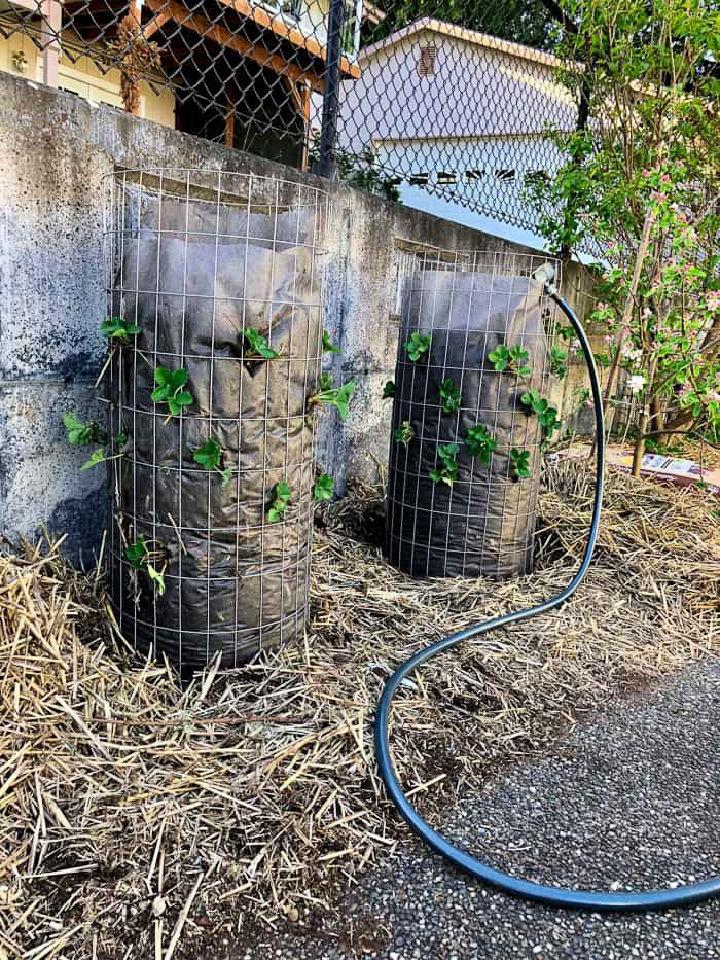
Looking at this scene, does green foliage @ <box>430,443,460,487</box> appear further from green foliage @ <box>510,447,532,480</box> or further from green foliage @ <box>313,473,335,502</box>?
green foliage @ <box>313,473,335,502</box>

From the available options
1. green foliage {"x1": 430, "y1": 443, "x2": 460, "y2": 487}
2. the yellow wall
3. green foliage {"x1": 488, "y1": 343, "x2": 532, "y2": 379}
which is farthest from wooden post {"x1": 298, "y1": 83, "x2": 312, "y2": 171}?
the yellow wall

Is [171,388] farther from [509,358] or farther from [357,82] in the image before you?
[357,82]

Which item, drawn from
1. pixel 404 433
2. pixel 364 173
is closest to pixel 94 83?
pixel 364 173

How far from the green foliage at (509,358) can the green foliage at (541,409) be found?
0.10 meters

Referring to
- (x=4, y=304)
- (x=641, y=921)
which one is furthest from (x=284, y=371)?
(x=641, y=921)

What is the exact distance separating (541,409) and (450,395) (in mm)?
355

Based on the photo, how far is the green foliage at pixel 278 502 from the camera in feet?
6.70

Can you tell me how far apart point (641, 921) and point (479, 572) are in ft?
5.08

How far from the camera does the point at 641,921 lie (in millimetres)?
1423

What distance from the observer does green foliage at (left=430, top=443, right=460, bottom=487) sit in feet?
9.11

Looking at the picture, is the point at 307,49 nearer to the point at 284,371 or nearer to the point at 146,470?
the point at 284,371

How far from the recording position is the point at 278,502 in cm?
204

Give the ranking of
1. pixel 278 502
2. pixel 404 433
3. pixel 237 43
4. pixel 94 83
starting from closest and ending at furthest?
pixel 278 502 < pixel 404 433 < pixel 237 43 < pixel 94 83

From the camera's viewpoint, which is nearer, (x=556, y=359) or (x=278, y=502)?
(x=278, y=502)
